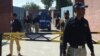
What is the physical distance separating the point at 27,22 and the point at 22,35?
725 inches

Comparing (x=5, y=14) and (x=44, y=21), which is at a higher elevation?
(x=5, y=14)

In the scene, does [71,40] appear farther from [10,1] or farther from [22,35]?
[10,1]

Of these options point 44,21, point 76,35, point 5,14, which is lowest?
point 76,35

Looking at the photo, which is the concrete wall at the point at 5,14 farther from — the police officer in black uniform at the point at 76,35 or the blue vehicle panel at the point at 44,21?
the police officer in black uniform at the point at 76,35

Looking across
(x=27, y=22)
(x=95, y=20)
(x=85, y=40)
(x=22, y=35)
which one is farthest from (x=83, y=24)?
(x=27, y=22)

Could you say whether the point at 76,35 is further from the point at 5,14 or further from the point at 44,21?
the point at 44,21

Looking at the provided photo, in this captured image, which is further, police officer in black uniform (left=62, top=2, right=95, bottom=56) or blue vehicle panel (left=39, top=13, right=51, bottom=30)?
blue vehicle panel (left=39, top=13, right=51, bottom=30)

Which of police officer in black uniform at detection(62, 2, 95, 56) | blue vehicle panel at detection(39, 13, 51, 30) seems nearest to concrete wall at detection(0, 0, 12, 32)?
blue vehicle panel at detection(39, 13, 51, 30)

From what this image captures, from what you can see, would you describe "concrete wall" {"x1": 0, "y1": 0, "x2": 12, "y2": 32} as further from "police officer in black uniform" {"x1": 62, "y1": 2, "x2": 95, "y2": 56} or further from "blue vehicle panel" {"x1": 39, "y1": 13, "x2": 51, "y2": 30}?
"police officer in black uniform" {"x1": 62, "y1": 2, "x2": 95, "y2": 56}

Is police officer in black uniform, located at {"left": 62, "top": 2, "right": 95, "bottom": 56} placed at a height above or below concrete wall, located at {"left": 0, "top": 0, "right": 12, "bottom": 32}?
below

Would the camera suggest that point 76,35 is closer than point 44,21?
Yes

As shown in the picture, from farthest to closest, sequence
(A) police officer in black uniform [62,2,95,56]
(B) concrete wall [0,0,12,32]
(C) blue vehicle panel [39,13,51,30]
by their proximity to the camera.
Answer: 1. (C) blue vehicle panel [39,13,51,30]
2. (B) concrete wall [0,0,12,32]
3. (A) police officer in black uniform [62,2,95,56]

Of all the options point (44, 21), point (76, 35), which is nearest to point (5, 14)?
point (44, 21)

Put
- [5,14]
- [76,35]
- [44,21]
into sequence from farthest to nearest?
[44,21] < [5,14] < [76,35]
